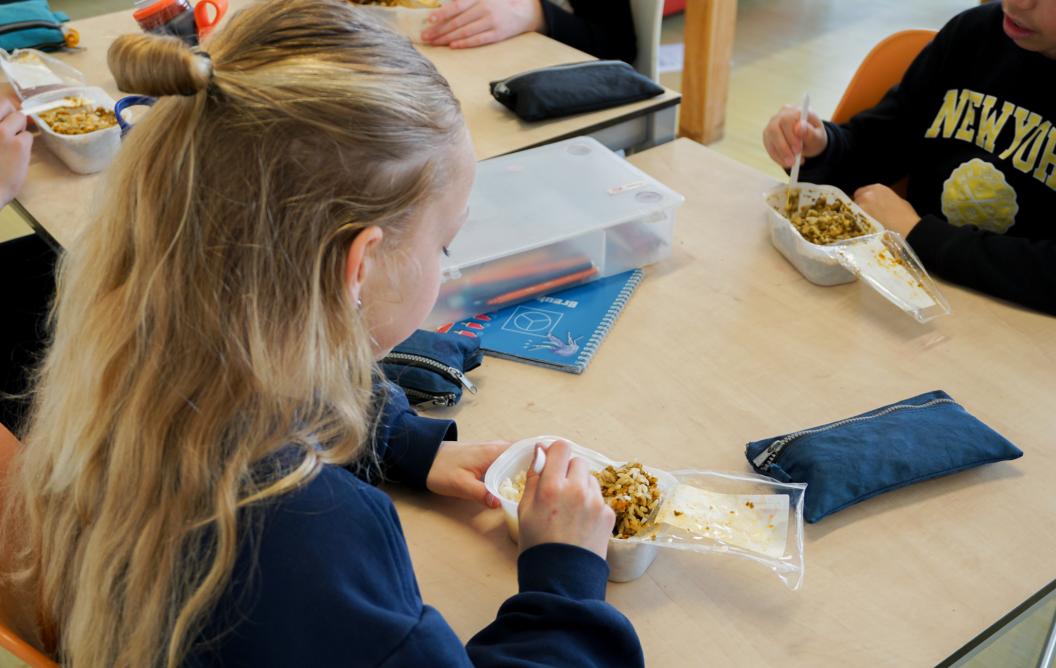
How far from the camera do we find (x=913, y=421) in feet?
2.97

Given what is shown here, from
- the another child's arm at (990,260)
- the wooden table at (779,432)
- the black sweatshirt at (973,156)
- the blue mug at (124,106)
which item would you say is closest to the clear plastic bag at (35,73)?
the blue mug at (124,106)

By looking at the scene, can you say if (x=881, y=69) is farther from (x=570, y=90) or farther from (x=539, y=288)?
(x=539, y=288)

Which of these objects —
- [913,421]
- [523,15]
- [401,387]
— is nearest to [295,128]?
[401,387]

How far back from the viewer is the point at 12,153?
1.37m

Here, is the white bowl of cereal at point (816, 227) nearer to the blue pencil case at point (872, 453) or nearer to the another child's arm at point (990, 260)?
the another child's arm at point (990, 260)

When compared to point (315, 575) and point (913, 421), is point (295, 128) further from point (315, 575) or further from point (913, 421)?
point (913, 421)

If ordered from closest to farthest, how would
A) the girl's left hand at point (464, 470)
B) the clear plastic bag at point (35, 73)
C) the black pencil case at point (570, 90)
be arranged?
the girl's left hand at point (464, 470) → the black pencil case at point (570, 90) → the clear plastic bag at point (35, 73)

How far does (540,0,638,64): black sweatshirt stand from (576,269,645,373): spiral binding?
2.97 feet

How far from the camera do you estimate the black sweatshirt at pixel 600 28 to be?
1.92 metres

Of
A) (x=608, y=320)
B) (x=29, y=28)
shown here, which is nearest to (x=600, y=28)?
(x=608, y=320)

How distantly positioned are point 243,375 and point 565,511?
0.99ft

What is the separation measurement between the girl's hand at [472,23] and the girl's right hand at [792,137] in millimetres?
652

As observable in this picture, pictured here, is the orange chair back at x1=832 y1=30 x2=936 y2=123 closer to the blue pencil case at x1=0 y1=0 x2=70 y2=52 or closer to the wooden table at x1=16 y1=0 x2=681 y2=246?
the wooden table at x1=16 y1=0 x2=681 y2=246

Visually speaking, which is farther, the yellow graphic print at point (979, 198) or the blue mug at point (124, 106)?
the blue mug at point (124, 106)
